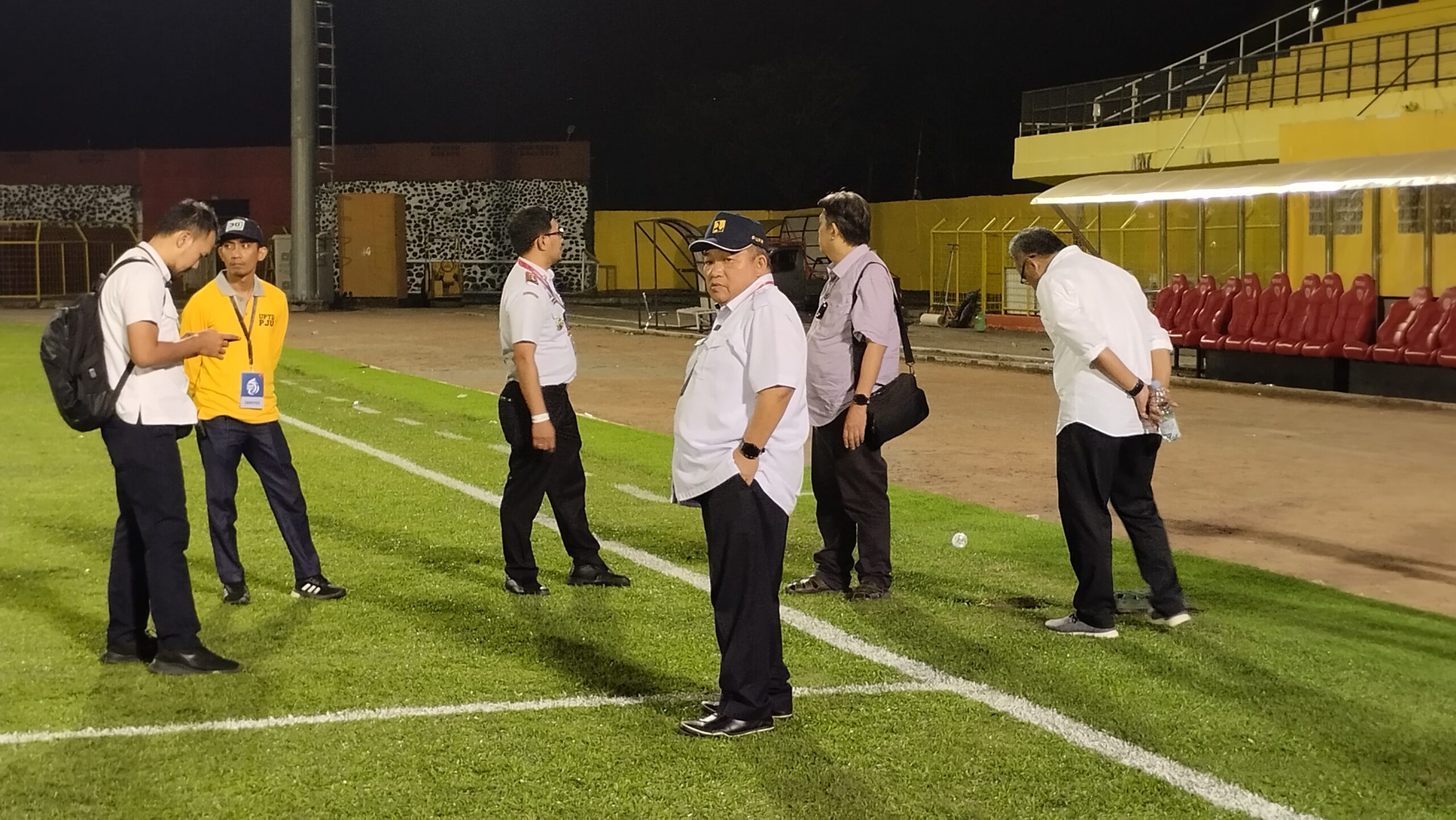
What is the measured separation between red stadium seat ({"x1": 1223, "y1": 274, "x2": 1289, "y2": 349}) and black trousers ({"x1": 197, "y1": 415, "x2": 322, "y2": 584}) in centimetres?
1506

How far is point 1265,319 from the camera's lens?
1992cm

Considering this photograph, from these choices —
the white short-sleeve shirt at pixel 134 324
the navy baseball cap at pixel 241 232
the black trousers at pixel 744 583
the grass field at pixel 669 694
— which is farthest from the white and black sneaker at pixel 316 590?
the black trousers at pixel 744 583

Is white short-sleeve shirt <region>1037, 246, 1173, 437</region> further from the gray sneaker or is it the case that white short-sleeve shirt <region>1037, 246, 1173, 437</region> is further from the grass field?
the grass field

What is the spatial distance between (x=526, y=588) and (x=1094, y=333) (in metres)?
3.08

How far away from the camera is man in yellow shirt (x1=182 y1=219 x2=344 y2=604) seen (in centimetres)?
743

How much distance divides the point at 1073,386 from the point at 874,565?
1448 millimetres

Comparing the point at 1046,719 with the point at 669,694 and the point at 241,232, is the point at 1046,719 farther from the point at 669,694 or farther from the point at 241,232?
the point at 241,232

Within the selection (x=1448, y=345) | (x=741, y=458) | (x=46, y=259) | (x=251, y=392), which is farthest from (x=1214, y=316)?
(x=46, y=259)

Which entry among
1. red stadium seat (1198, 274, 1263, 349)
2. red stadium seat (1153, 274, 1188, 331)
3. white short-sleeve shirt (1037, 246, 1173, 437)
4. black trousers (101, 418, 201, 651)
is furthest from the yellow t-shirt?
red stadium seat (1153, 274, 1188, 331)

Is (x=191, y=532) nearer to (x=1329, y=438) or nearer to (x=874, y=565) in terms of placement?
(x=874, y=565)

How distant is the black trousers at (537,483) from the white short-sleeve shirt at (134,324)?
1811 mm

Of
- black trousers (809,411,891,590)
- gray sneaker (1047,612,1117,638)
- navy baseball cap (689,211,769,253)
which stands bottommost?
gray sneaker (1047,612,1117,638)

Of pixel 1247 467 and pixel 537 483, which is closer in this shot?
pixel 537 483

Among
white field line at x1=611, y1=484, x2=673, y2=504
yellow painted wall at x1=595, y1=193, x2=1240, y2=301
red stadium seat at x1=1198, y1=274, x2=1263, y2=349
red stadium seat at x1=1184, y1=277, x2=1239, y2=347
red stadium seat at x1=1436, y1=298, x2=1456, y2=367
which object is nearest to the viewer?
white field line at x1=611, y1=484, x2=673, y2=504
